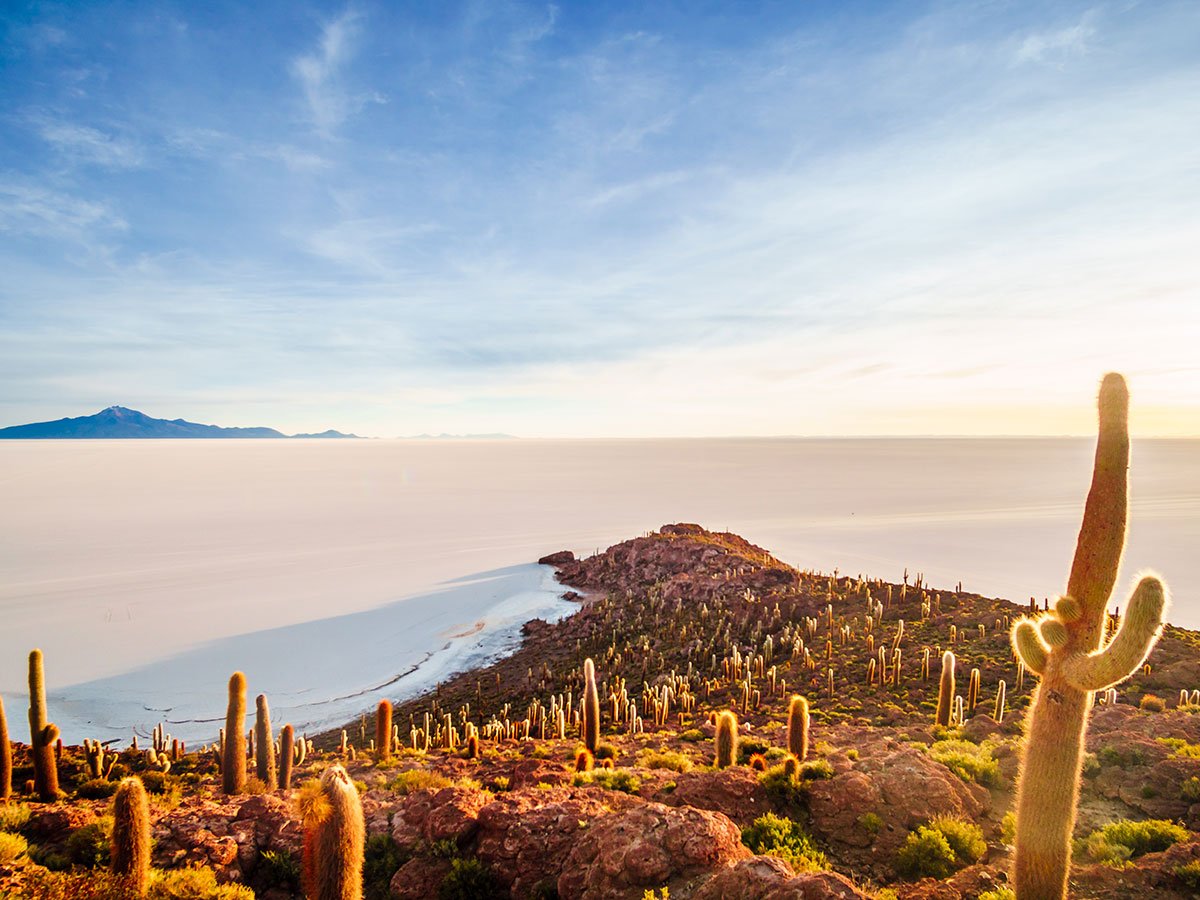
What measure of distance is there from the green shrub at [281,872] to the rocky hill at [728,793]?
0.09ft

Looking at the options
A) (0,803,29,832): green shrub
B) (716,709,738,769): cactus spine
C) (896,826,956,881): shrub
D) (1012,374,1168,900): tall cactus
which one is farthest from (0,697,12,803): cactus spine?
(1012,374,1168,900): tall cactus

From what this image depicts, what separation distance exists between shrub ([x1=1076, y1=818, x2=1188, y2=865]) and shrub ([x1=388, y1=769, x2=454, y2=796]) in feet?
29.3

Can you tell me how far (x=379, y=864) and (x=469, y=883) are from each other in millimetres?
1473

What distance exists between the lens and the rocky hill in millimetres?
6281

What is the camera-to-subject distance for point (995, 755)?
9547 millimetres

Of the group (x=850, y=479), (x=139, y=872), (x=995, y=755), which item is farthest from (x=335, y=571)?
(x=850, y=479)

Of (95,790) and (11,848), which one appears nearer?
(11,848)

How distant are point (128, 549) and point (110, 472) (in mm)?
80820

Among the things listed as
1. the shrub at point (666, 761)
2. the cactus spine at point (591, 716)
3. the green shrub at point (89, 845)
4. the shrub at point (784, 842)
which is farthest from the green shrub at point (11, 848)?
the shrub at point (666, 761)

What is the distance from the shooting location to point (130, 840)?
6.49m

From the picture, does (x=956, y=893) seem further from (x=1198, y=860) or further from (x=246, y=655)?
(x=246, y=655)

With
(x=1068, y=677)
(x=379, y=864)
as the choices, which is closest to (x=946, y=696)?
(x=1068, y=677)

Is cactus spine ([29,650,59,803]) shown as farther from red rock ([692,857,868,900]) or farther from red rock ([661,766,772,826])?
red rock ([692,857,868,900])

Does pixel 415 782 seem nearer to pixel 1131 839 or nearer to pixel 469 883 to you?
pixel 469 883
